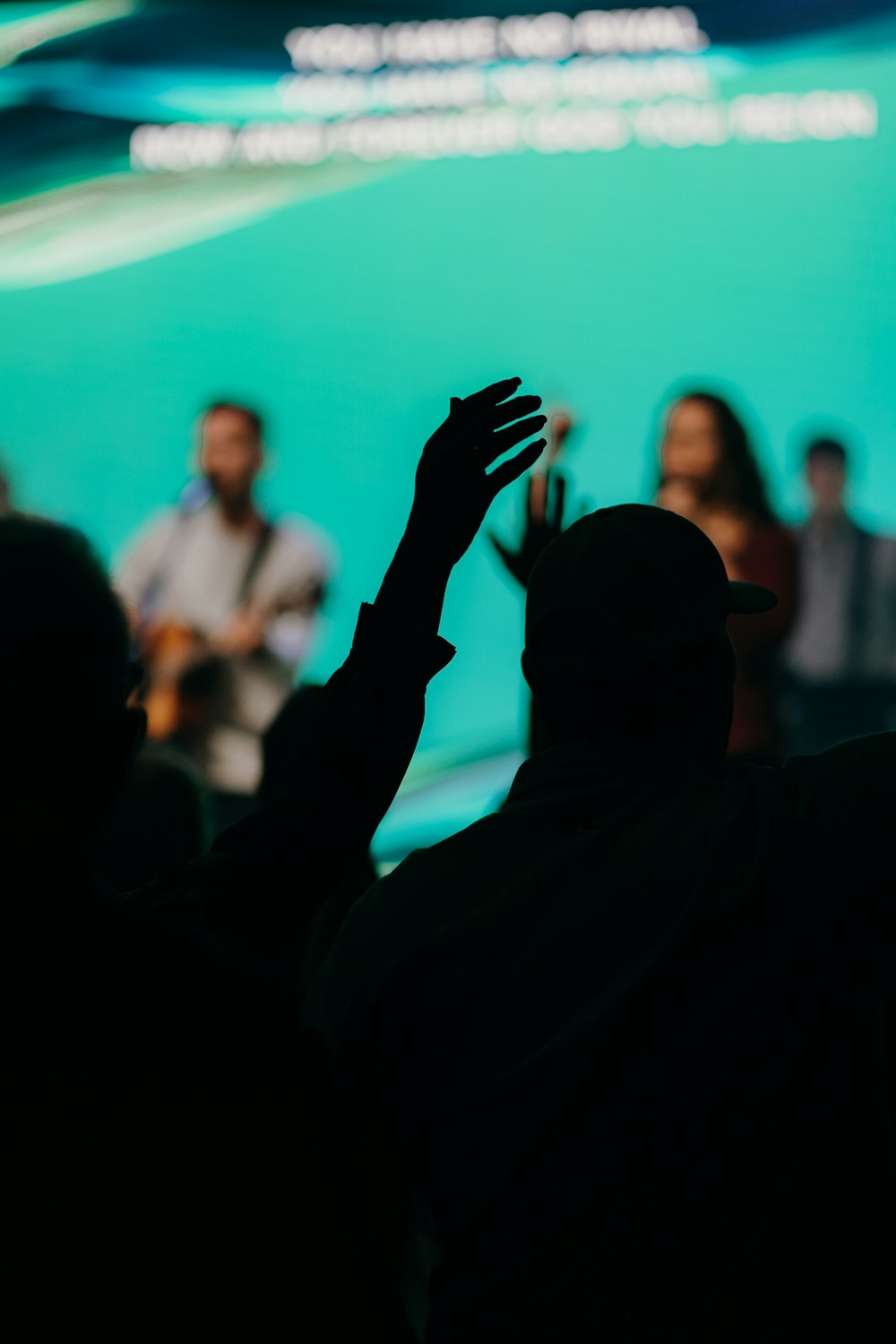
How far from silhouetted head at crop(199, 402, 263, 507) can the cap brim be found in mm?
3165

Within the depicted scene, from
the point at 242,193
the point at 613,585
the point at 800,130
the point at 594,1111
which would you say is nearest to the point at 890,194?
the point at 800,130

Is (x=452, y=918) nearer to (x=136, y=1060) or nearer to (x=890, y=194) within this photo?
(x=136, y=1060)

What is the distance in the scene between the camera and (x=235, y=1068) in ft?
1.96

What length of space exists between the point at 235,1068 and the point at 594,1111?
347 millimetres

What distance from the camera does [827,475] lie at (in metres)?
3.73

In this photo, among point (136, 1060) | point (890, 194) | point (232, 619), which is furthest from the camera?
point (232, 619)

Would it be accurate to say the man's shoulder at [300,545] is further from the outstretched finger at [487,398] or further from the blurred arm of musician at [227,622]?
the outstretched finger at [487,398]

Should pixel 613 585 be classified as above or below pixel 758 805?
above

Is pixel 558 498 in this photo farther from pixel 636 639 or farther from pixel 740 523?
pixel 740 523

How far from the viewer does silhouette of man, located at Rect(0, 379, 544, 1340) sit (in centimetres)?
57

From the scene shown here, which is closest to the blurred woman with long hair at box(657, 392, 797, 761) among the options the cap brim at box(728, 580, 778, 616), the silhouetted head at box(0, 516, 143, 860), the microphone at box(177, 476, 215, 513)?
the microphone at box(177, 476, 215, 513)

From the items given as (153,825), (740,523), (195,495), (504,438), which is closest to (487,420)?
(504,438)

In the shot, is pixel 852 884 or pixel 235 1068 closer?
pixel 235 1068

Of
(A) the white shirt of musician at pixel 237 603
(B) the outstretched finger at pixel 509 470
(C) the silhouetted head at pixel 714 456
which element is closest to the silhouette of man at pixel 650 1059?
(B) the outstretched finger at pixel 509 470
